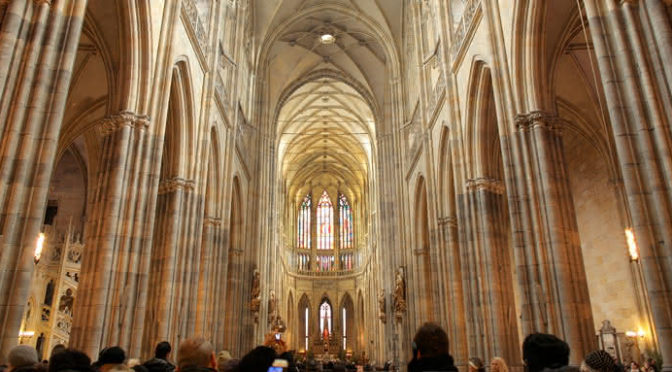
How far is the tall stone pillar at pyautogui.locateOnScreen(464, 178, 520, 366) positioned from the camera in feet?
41.1

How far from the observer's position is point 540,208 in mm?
9867

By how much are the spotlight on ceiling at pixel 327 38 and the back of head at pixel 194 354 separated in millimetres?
28694

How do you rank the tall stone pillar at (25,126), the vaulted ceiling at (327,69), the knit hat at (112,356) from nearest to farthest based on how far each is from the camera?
the knit hat at (112,356), the tall stone pillar at (25,126), the vaulted ceiling at (327,69)

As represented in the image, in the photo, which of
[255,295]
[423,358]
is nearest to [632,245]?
[423,358]

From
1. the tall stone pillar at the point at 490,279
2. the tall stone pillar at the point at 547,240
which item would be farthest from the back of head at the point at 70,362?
the tall stone pillar at the point at 490,279

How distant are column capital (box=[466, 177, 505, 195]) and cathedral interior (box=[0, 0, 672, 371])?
0.19 feet

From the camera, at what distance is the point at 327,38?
30344mm

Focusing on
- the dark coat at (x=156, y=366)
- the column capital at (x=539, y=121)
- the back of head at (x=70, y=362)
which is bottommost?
the dark coat at (x=156, y=366)

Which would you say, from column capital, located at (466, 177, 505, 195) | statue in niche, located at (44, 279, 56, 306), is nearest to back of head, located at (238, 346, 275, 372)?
column capital, located at (466, 177, 505, 195)

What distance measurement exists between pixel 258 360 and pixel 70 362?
4.12 ft

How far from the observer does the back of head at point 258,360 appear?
11.1ft

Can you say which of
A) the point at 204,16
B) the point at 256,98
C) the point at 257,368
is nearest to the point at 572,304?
the point at 257,368

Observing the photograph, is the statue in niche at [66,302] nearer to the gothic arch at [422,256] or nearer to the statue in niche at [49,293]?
the statue in niche at [49,293]

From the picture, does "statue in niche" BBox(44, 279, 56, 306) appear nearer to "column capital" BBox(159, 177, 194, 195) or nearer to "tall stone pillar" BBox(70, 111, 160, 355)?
"column capital" BBox(159, 177, 194, 195)
